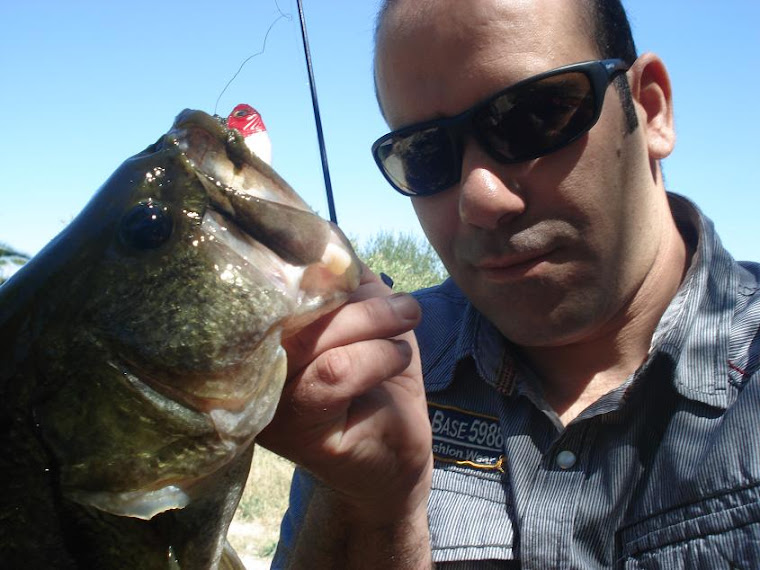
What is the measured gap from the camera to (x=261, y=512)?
7012 mm

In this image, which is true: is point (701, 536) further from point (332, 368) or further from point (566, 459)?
point (332, 368)

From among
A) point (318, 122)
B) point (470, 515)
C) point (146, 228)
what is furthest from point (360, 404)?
point (318, 122)

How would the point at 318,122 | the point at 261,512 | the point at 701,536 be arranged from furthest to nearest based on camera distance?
the point at 261,512 < the point at 318,122 < the point at 701,536

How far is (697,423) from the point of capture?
1.76 metres

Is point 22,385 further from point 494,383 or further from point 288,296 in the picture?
point 494,383

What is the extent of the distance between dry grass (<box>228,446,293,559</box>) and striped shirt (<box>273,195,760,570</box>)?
162 inches

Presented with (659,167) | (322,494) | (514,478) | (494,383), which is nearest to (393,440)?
(322,494)

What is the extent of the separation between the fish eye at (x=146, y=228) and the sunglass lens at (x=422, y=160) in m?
1.12

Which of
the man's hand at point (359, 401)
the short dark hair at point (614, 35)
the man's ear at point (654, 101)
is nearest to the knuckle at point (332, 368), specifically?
the man's hand at point (359, 401)

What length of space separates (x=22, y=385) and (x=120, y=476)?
25 cm

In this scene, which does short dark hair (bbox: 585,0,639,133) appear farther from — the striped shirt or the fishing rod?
the fishing rod

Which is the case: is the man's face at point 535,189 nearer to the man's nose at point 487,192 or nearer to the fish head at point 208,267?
the man's nose at point 487,192

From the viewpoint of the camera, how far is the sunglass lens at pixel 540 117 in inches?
78.0

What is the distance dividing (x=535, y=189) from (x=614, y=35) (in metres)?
0.67
